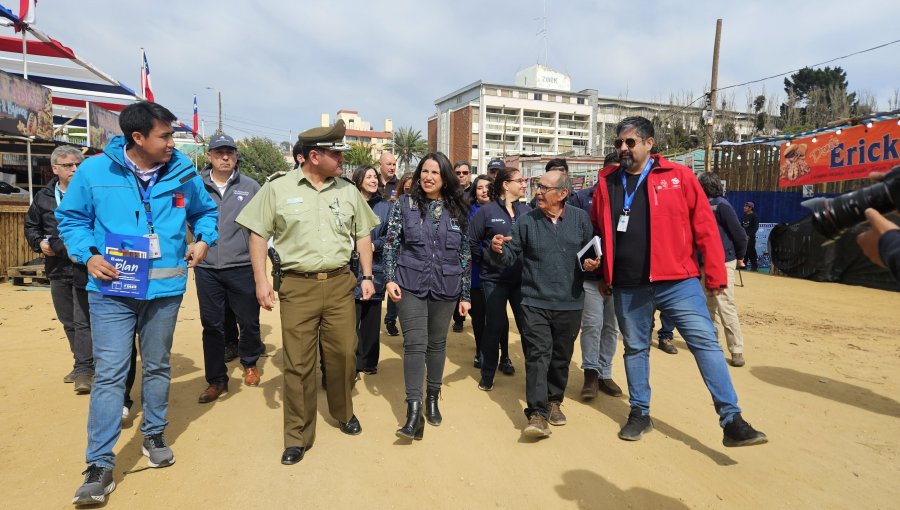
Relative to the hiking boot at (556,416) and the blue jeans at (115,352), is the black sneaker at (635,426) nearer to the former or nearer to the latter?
the hiking boot at (556,416)

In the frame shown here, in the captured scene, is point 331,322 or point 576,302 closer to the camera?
point 331,322

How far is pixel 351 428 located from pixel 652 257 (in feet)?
8.02

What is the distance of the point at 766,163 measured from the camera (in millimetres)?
13586

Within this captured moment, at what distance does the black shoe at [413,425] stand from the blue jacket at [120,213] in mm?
1685

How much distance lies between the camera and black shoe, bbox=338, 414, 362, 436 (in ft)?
11.4

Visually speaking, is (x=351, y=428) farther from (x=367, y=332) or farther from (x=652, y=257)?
(x=652, y=257)

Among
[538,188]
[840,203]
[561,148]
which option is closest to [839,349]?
[538,188]

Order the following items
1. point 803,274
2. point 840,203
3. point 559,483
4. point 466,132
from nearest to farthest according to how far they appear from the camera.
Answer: point 840,203
point 559,483
point 803,274
point 466,132

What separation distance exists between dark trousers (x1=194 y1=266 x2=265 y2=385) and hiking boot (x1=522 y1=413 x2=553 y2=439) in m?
2.58

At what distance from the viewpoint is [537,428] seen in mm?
3301

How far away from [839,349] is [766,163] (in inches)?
379

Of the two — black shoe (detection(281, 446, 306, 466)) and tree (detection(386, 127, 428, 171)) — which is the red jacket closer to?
black shoe (detection(281, 446, 306, 466))

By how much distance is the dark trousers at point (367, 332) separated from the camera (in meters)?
4.64

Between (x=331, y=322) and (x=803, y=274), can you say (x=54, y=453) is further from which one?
(x=803, y=274)
